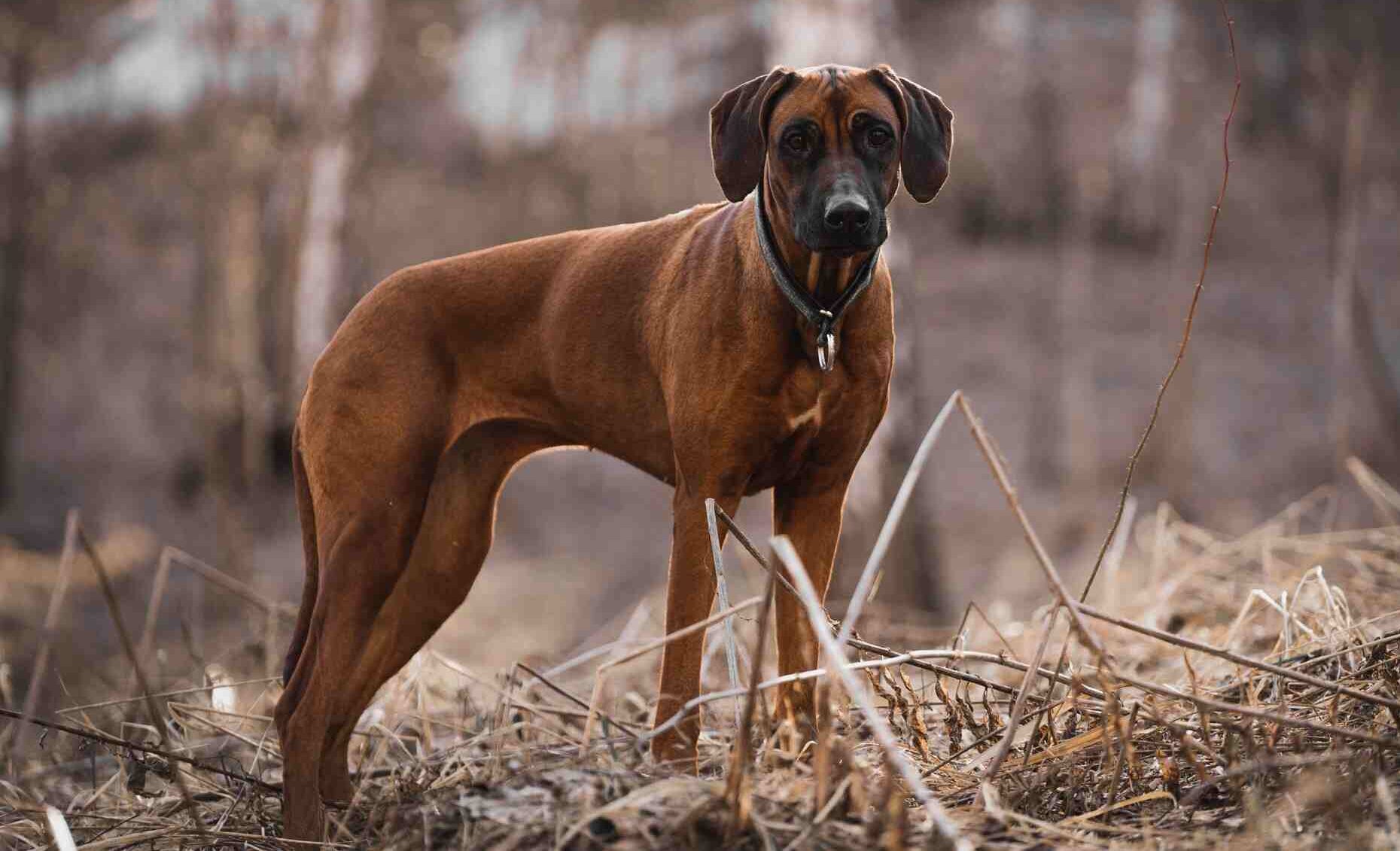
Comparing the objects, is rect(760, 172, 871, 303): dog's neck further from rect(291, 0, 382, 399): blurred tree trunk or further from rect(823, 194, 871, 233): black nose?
rect(291, 0, 382, 399): blurred tree trunk

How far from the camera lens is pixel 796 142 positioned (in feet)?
11.0

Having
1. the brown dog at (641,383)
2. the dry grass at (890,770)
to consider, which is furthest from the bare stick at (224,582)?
the brown dog at (641,383)

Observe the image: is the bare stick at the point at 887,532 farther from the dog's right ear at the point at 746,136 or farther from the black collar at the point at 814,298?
the dog's right ear at the point at 746,136

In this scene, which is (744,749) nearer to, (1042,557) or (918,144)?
(1042,557)

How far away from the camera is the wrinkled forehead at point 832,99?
3.33 m

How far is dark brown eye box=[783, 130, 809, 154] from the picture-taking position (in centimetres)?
334

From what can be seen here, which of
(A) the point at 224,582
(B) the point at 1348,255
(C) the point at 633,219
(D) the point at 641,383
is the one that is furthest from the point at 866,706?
(C) the point at 633,219

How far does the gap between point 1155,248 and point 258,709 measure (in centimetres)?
2270

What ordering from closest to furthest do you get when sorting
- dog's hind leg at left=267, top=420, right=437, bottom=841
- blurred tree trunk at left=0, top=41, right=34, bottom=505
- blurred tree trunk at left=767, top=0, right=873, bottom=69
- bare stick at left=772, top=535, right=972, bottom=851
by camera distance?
bare stick at left=772, top=535, right=972, bottom=851
dog's hind leg at left=267, top=420, right=437, bottom=841
blurred tree trunk at left=767, top=0, right=873, bottom=69
blurred tree trunk at left=0, top=41, right=34, bottom=505

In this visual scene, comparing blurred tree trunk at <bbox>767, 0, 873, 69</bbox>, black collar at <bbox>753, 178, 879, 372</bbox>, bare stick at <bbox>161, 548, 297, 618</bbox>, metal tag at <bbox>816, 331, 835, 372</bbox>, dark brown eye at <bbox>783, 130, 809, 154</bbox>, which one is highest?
blurred tree trunk at <bbox>767, 0, 873, 69</bbox>

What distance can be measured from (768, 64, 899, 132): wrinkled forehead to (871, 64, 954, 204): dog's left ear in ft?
0.09

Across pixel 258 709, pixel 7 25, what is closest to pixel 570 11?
pixel 7 25

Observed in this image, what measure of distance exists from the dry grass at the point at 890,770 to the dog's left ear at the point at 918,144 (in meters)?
1.27

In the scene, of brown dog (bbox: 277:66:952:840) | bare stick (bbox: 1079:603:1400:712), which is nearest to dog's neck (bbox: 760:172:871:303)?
brown dog (bbox: 277:66:952:840)
